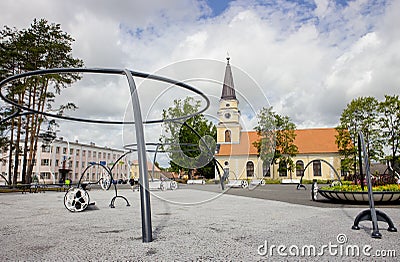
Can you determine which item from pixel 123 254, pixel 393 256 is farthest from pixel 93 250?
pixel 393 256

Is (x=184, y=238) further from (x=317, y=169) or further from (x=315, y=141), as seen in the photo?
(x=315, y=141)

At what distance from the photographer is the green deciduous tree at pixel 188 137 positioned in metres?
11.4

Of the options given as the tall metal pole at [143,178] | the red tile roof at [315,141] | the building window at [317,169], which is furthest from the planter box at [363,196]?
the building window at [317,169]

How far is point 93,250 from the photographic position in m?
4.88

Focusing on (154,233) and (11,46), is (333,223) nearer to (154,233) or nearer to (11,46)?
(154,233)

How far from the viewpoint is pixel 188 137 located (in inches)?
764

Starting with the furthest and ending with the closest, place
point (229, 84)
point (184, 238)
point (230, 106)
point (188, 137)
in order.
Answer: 1. point (188, 137)
2. point (230, 106)
3. point (229, 84)
4. point (184, 238)

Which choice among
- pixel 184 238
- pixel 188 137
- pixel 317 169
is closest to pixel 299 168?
pixel 317 169

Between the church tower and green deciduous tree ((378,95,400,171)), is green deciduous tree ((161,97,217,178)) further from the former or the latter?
green deciduous tree ((378,95,400,171))

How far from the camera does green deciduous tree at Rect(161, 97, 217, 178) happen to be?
1140 centimetres

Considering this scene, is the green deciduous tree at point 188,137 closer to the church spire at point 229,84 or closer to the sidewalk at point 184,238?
the church spire at point 229,84

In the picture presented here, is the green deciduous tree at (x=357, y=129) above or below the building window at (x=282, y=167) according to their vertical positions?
above

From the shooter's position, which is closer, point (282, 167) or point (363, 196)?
point (363, 196)

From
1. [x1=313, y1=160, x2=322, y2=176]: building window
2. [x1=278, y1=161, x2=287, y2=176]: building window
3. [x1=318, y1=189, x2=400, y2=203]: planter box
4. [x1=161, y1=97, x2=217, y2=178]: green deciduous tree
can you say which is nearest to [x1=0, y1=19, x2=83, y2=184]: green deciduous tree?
[x1=161, y1=97, x2=217, y2=178]: green deciduous tree
